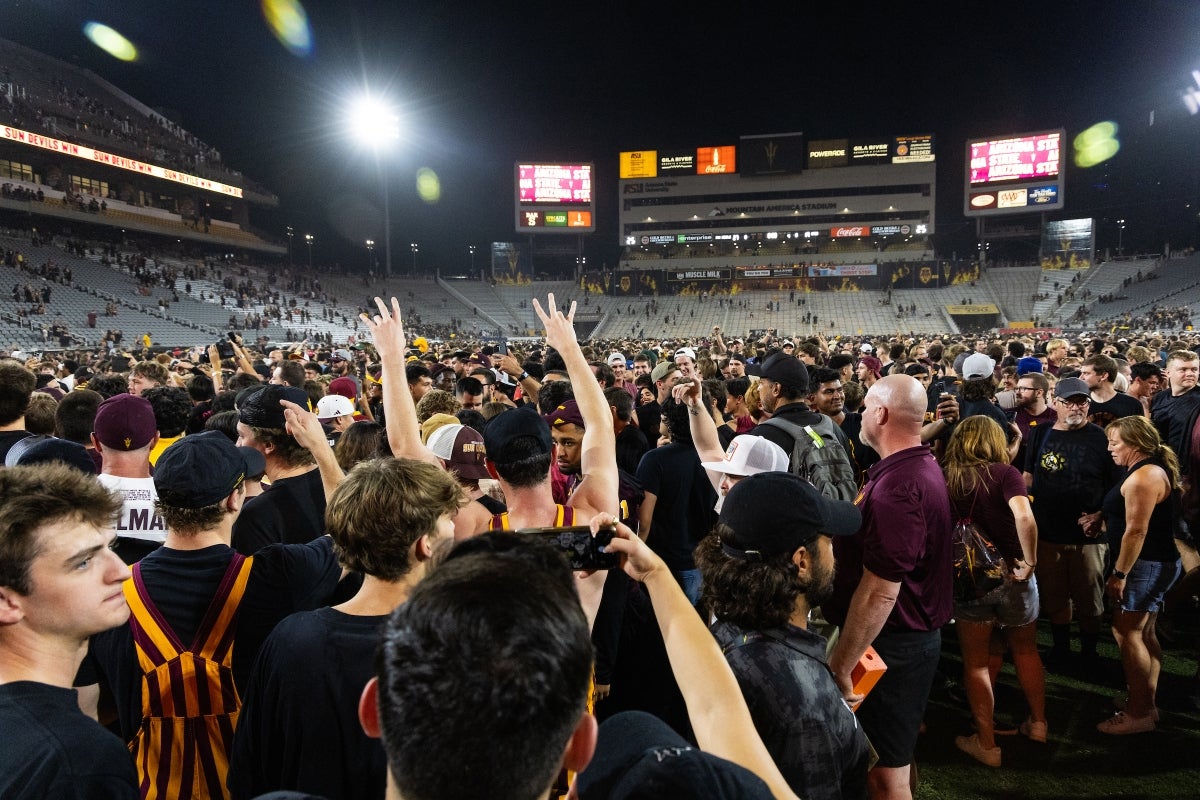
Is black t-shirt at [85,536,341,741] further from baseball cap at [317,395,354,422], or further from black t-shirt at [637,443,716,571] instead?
baseball cap at [317,395,354,422]

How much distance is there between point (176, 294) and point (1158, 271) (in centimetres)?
6877

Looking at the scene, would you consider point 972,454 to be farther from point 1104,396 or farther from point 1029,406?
point 1104,396

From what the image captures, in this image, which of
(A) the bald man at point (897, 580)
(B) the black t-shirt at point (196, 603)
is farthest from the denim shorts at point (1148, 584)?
(B) the black t-shirt at point (196, 603)

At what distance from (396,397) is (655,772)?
2.27 m

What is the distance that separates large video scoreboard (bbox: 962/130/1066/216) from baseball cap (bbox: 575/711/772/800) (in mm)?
65930

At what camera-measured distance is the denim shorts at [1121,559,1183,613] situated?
4.11 metres

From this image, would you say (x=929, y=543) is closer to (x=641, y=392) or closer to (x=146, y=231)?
(x=641, y=392)

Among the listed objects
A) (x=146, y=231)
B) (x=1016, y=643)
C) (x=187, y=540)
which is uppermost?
(x=146, y=231)

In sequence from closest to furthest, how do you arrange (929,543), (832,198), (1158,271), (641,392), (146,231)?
1. (929,543)
2. (641,392)
3. (146,231)
4. (1158,271)
5. (832,198)

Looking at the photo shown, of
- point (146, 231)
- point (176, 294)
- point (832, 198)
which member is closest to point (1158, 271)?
point (832, 198)

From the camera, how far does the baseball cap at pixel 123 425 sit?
3.28 meters

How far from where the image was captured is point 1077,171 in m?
70.6

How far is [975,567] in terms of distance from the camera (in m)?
3.67

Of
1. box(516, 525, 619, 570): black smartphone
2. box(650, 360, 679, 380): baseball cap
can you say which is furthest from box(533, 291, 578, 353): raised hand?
box(650, 360, 679, 380): baseball cap
